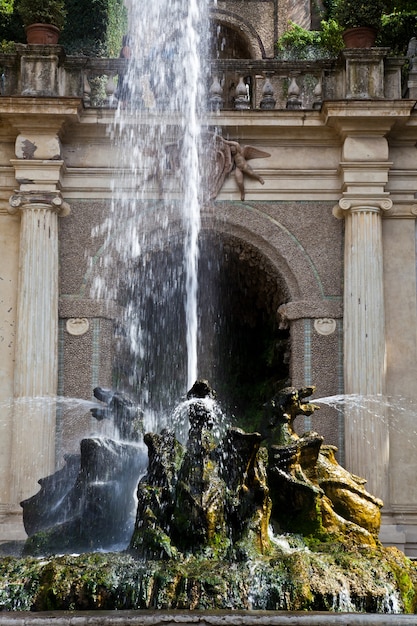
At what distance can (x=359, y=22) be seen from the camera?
522 inches

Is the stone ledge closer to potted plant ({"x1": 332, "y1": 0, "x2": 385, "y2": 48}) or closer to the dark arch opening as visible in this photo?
the dark arch opening

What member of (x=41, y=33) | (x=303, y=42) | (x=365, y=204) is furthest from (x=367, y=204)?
(x=303, y=42)

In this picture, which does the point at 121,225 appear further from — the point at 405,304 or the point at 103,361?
the point at 405,304

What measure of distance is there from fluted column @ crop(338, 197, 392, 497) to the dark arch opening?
0.78 metres

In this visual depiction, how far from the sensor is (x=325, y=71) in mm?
13109

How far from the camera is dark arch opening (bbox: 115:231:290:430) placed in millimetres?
13242

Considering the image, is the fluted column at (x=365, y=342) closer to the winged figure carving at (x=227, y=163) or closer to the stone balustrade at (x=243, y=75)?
the winged figure carving at (x=227, y=163)

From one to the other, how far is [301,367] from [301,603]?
5.08 meters

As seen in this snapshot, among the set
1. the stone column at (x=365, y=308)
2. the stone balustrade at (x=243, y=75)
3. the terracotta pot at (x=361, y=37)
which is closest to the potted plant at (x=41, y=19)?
the stone balustrade at (x=243, y=75)

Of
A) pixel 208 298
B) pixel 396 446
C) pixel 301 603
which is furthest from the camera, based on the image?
pixel 208 298

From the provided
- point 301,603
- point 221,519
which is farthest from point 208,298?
point 301,603

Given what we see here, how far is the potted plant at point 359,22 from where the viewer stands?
1312 centimetres

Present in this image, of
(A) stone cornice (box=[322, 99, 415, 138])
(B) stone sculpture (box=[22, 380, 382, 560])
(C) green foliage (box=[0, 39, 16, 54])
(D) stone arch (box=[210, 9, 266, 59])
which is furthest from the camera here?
(D) stone arch (box=[210, 9, 266, 59])

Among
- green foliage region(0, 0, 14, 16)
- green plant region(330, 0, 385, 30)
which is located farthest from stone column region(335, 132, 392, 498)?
green foliage region(0, 0, 14, 16)
